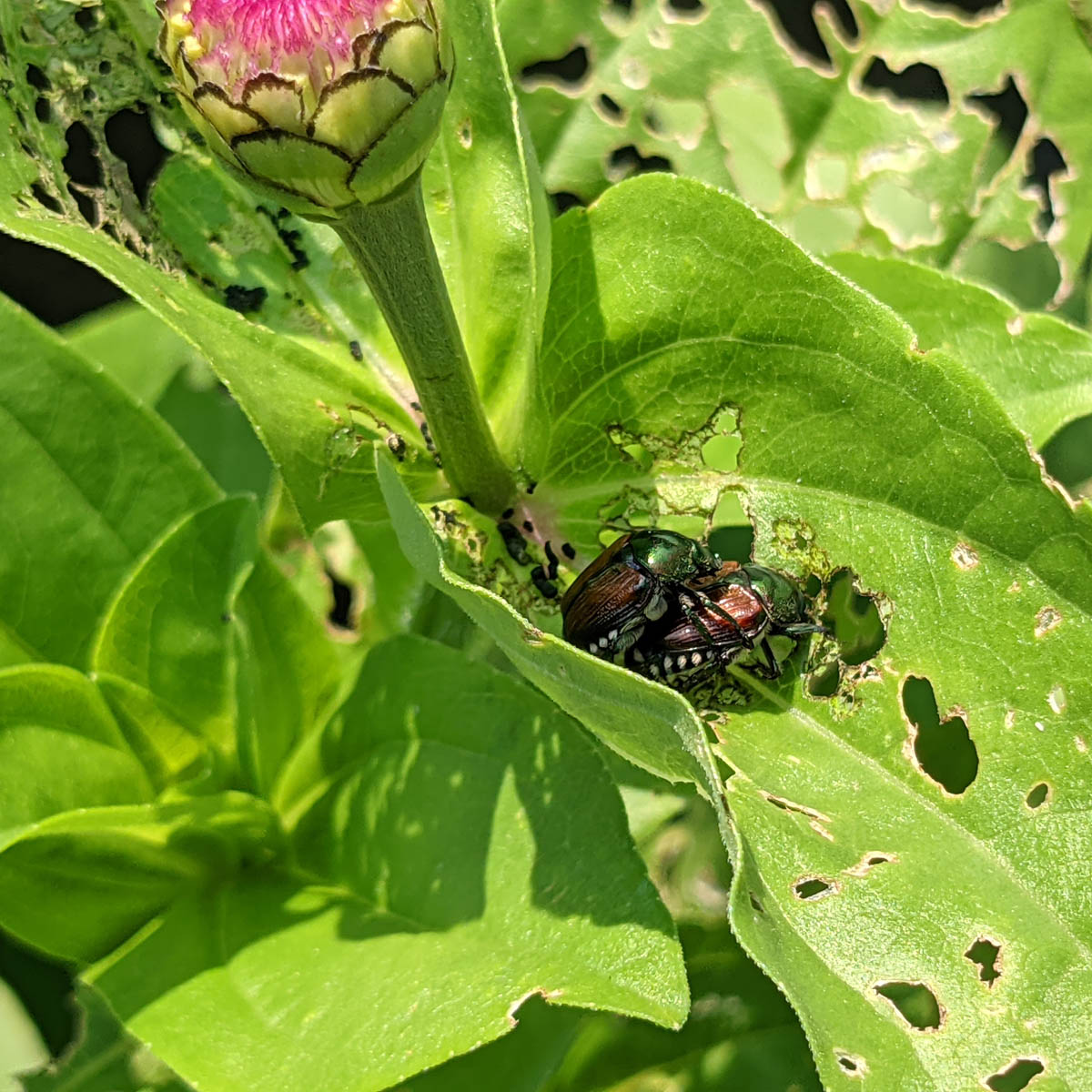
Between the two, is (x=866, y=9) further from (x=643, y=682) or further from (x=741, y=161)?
(x=643, y=682)

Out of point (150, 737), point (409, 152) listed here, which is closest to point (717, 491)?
point (409, 152)

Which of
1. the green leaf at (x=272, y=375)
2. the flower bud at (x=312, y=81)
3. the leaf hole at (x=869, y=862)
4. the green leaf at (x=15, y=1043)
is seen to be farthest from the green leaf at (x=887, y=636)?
the green leaf at (x=15, y=1043)

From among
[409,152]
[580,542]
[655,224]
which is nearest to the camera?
[409,152]

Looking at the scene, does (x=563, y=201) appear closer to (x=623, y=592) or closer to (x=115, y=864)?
(x=623, y=592)

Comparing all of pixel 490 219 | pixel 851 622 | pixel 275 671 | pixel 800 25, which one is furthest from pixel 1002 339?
pixel 800 25

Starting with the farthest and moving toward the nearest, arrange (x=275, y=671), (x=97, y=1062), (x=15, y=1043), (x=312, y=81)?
1. (x=15, y=1043)
2. (x=97, y=1062)
3. (x=275, y=671)
4. (x=312, y=81)
